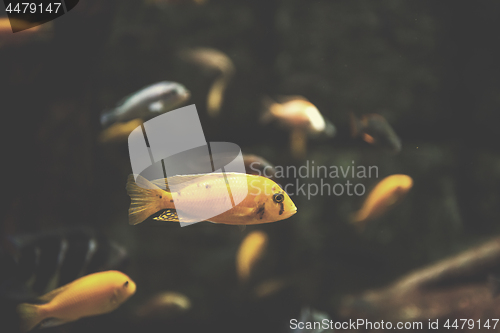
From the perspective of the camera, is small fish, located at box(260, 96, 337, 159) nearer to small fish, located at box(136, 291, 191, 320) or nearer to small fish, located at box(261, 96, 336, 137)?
small fish, located at box(261, 96, 336, 137)

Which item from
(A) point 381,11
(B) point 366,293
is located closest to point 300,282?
(B) point 366,293

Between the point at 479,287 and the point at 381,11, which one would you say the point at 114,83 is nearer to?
the point at 381,11

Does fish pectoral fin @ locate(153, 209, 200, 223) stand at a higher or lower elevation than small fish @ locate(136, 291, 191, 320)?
higher

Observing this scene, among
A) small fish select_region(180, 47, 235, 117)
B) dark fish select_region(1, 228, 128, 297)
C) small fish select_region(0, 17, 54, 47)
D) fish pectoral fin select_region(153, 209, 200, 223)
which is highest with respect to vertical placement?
small fish select_region(0, 17, 54, 47)

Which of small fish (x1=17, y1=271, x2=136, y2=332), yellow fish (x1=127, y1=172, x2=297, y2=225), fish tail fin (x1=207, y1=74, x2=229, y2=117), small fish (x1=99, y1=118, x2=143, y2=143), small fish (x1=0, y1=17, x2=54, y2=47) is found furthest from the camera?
fish tail fin (x1=207, y1=74, x2=229, y2=117)

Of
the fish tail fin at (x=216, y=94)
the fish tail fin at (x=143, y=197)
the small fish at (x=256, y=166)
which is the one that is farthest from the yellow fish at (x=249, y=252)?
the fish tail fin at (x=143, y=197)

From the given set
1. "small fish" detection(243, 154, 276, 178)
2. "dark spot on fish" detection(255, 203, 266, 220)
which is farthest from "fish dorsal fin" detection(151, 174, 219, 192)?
"small fish" detection(243, 154, 276, 178)

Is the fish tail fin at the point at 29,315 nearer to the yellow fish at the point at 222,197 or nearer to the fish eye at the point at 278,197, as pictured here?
the yellow fish at the point at 222,197

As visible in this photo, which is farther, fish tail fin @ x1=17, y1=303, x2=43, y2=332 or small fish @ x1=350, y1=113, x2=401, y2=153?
small fish @ x1=350, y1=113, x2=401, y2=153
